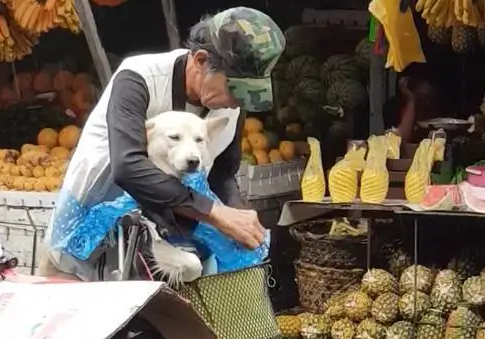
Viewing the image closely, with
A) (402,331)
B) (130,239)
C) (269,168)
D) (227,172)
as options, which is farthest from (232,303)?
(269,168)

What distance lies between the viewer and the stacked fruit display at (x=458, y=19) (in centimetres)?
484

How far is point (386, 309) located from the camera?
5.03m

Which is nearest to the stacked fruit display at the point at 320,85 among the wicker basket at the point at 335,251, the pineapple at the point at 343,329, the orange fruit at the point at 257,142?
the orange fruit at the point at 257,142

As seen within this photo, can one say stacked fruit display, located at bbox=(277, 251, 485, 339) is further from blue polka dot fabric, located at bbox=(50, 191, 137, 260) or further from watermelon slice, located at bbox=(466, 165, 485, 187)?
blue polka dot fabric, located at bbox=(50, 191, 137, 260)

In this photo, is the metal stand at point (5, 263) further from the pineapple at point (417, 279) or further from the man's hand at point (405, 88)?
the man's hand at point (405, 88)

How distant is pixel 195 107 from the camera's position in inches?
134

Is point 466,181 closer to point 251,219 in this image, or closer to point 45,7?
point 251,219

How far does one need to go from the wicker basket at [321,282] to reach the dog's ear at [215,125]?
2.07 m

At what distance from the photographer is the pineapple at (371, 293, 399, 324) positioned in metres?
5.03

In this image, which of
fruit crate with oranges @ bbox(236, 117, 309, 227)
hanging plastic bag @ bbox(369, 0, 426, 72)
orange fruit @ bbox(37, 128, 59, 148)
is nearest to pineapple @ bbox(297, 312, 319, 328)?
fruit crate with oranges @ bbox(236, 117, 309, 227)

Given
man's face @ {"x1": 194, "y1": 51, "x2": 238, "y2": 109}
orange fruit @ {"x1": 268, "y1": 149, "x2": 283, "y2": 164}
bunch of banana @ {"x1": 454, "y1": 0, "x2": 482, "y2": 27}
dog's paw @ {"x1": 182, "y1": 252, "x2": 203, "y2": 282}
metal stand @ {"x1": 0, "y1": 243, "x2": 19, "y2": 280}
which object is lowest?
orange fruit @ {"x1": 268, "y1": 149, "x2": 283, "y2": 164}

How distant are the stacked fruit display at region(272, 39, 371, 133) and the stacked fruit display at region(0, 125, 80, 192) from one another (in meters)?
1.20

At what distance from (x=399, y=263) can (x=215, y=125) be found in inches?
83.9

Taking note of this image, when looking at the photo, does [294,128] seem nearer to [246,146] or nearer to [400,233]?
[246,146]
